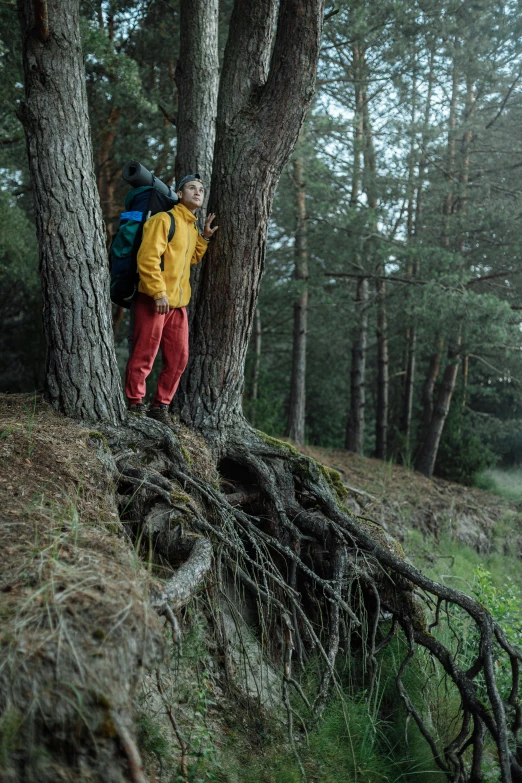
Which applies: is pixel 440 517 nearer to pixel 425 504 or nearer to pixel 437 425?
pixel 425 504

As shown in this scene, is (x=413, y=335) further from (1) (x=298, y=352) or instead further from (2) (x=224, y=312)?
(2) (x=224, y=312)

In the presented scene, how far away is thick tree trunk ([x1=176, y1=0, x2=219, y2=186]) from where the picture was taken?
543cm

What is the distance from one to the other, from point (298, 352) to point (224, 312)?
301 inches

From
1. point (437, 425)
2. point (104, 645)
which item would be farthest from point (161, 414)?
point (437, 425)

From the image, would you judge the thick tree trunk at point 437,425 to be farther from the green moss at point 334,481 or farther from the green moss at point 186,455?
the green moss at point 186,455

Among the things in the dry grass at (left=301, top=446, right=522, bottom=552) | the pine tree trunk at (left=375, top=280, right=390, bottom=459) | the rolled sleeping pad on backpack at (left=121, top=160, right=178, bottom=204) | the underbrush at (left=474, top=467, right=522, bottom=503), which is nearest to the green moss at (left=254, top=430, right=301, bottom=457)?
the rolled sleeping pad on backpack at (left=121, top=160, right=178, bottom=204)

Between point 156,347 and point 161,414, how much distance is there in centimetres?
48

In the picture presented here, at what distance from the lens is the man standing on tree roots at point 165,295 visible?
4539 millimetres

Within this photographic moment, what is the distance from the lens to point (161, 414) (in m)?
4.76

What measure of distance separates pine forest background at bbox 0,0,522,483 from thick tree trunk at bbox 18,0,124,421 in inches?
172

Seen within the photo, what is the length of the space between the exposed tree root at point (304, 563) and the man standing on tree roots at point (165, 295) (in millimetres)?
521

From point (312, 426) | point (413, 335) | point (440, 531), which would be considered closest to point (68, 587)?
point (440, 531)

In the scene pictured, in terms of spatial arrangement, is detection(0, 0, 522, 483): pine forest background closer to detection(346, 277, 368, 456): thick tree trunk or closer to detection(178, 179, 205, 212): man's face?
detection(346, 277, 368, 456): thick tree trunk

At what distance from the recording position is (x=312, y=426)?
694 inches
